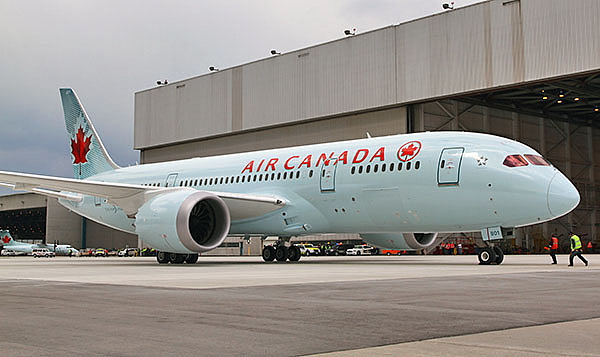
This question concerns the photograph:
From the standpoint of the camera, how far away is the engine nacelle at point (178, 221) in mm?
18859

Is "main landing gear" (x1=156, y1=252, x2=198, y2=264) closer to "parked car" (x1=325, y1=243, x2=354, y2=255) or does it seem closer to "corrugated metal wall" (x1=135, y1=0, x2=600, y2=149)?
"corrugated metal wall" (x1=135, y1=0, x2=600, y2=149)

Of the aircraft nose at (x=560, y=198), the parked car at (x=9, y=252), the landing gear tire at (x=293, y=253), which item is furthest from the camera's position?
the parked car at (x=9, y=252)

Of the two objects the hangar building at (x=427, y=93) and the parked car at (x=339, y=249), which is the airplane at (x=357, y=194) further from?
the parked car at (x=339, y=249)

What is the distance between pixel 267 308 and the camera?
22.8 feet

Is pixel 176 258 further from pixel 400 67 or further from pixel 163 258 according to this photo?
pixel 400 67

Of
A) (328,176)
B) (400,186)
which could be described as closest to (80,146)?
(328,176)

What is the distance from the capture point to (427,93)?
38.5m

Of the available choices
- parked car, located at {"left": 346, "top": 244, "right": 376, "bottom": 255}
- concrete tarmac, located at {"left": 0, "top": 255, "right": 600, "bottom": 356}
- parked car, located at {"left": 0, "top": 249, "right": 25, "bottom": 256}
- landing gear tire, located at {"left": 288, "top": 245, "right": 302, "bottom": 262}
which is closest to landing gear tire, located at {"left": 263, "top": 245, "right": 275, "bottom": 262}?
landing gear tire, located at {"left": 288, "top": 245, "right": 302, "bottom": 262}

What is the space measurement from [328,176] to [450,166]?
4245 millimetres

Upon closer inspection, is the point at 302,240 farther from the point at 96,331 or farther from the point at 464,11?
the point at 96,331

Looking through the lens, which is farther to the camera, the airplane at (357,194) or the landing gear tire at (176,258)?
the landing gear tire at (176,258)

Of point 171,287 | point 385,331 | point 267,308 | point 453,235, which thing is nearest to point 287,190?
point 171,287

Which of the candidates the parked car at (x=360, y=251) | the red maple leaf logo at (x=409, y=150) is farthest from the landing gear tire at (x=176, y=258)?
the parked car at (x=360, y=251)

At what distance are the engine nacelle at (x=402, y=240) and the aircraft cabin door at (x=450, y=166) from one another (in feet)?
18.1
